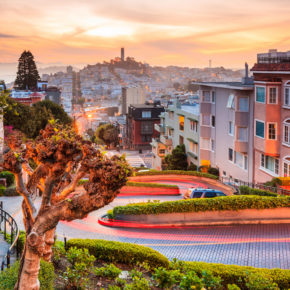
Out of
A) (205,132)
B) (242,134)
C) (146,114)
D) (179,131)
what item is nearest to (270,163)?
(242,134)

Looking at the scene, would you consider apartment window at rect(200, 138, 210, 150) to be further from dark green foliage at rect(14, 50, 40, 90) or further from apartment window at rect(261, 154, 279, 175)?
dark green foliage at rect(14, 50, 40, 90)

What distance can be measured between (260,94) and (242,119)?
150 inches

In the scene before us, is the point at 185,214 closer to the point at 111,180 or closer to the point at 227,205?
the point at 227,205

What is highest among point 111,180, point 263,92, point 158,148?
point 263,92

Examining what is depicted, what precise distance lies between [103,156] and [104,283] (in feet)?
13.5

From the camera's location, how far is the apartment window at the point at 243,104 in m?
35.8

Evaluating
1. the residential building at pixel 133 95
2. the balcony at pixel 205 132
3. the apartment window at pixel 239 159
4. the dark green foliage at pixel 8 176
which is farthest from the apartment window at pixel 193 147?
the residential building at pixel 133 95

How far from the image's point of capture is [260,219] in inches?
814

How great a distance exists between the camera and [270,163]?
3291 cm

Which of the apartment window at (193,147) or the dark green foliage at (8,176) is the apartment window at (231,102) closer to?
the apartment window at (193,147)

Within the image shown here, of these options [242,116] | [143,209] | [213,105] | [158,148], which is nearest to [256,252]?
[143,209]

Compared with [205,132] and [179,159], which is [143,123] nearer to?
[179,159]

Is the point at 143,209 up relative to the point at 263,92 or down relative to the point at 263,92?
down

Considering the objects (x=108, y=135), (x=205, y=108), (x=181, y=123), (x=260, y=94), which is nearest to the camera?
(x=260, y=94)
